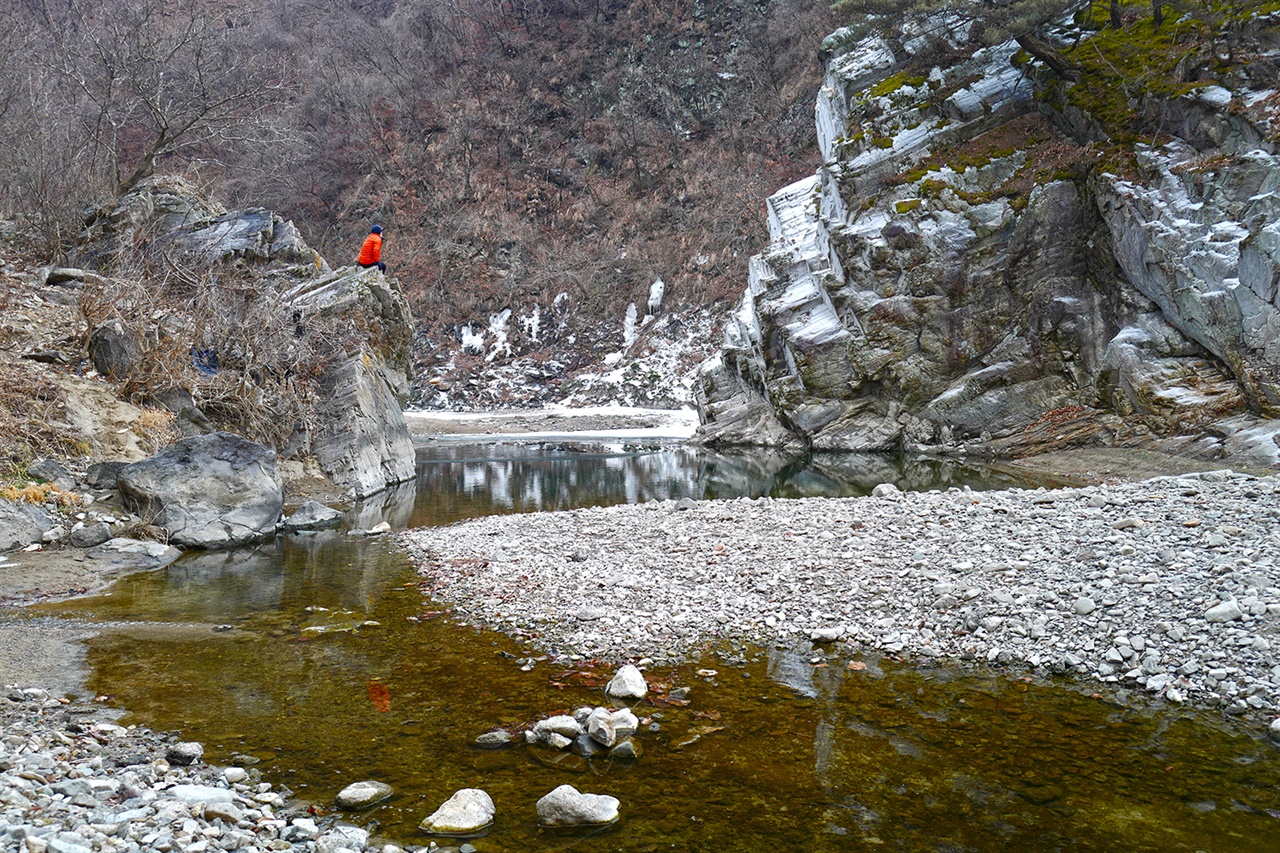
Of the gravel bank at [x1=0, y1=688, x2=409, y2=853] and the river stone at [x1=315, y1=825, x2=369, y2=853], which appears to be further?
the river stone at [x1=315, y1=825, x2=369, y2=853]

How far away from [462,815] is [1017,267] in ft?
89.3

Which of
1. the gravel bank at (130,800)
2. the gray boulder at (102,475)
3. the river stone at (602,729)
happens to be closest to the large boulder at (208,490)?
the gray boulder at (102,475)

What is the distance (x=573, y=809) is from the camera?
4449 millimetres

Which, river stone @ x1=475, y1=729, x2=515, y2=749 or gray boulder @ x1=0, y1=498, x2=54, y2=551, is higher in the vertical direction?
gray boulder @ x1=0, y1=498, x2=54, y2=551

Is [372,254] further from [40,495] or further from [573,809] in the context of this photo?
[573,809]

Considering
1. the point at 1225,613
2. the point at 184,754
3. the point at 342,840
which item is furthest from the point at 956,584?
the point at 184,754

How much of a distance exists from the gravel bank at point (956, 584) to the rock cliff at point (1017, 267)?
10336 millimetres

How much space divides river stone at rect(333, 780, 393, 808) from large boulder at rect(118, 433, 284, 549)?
371 inches

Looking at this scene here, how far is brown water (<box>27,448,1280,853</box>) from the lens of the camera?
4.44 metres

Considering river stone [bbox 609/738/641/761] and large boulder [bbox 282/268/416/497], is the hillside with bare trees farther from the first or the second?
river stone [bbox 609/738/641/761]

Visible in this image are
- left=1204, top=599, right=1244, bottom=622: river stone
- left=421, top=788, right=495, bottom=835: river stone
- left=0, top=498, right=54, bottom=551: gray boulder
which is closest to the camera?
left=421, top=788, right=495, bottom=835: river stone

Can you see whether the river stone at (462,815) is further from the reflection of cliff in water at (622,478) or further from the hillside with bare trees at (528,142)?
the hillside with bare trees at (528,142)

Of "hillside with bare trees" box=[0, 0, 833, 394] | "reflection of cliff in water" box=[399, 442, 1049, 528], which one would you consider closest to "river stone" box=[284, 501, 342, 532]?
"reflection of cliff in water" box=[399, 442, 1049, 528]

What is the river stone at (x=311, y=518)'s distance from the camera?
1455 centimetres
